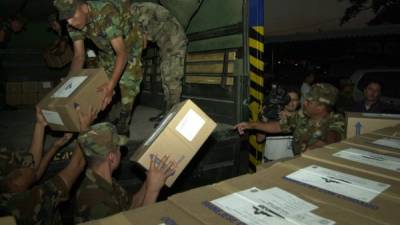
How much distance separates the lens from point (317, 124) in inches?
120

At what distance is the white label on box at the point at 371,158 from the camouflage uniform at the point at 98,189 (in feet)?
3.71

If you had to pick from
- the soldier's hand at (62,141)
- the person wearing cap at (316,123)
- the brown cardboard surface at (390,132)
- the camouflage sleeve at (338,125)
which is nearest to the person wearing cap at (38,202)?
the soldier's hand at (62,141)

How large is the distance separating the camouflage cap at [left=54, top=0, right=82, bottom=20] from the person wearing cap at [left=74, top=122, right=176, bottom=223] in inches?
43.2

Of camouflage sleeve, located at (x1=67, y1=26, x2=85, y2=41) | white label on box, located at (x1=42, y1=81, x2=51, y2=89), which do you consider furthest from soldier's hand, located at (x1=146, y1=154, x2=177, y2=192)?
white label on box, located at (x1=42, y1=81, x2=51, y2=89)

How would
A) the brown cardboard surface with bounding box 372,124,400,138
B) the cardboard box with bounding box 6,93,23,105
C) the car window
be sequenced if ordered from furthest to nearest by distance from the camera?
the car window → the cardboard box with bounding box 6,93,23,105 → the brown cardboard surface with bounding box 372,124,400,138

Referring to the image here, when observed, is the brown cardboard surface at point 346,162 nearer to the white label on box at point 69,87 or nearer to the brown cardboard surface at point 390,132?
the brown cardboard surface at point 390,132

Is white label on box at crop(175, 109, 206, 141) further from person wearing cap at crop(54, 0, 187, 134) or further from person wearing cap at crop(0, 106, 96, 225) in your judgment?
person wearing cap at crop(54, 0, 187, 134)

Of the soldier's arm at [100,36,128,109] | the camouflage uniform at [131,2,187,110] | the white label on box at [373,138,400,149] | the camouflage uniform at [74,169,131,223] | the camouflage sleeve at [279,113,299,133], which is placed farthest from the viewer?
the camouflage uniform at [131,2,187,110]

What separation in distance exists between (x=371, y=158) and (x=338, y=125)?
4.84 feet

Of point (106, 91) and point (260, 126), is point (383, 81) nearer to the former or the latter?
point (260, 126)

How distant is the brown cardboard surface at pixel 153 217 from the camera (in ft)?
3.10

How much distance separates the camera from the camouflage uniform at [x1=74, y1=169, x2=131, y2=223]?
1595 mm

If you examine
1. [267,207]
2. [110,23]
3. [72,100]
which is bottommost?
[267,207]

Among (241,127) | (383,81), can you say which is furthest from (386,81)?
(241,127)
